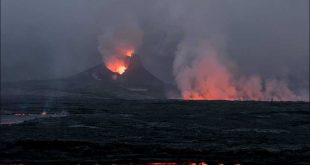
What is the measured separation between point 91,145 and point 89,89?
112 meters

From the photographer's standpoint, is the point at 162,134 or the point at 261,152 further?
the point at 162,134

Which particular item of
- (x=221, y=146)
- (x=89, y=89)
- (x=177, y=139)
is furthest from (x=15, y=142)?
(x=89, y=89)

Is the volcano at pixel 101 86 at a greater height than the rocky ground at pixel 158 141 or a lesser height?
greater

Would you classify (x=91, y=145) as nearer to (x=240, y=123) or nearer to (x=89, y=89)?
(x=240, y=123)

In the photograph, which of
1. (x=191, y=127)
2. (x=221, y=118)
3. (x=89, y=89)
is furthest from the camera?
(x=89, y=89)

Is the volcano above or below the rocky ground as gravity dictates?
above

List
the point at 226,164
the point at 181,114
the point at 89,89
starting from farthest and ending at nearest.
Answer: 1. the point at 89,89
2. the point at 181,114
3. the point at 226,164

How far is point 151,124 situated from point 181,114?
14.1m

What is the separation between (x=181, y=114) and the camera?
66750mm

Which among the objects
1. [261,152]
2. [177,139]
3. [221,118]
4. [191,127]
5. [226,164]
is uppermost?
[221,118]

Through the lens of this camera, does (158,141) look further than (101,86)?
No

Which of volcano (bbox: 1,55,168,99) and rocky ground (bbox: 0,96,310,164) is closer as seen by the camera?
rocky ground (bbox: 0,96,310,164)

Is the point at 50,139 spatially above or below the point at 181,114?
below

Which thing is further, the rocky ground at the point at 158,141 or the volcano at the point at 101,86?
the volcano at the point at 101,86
